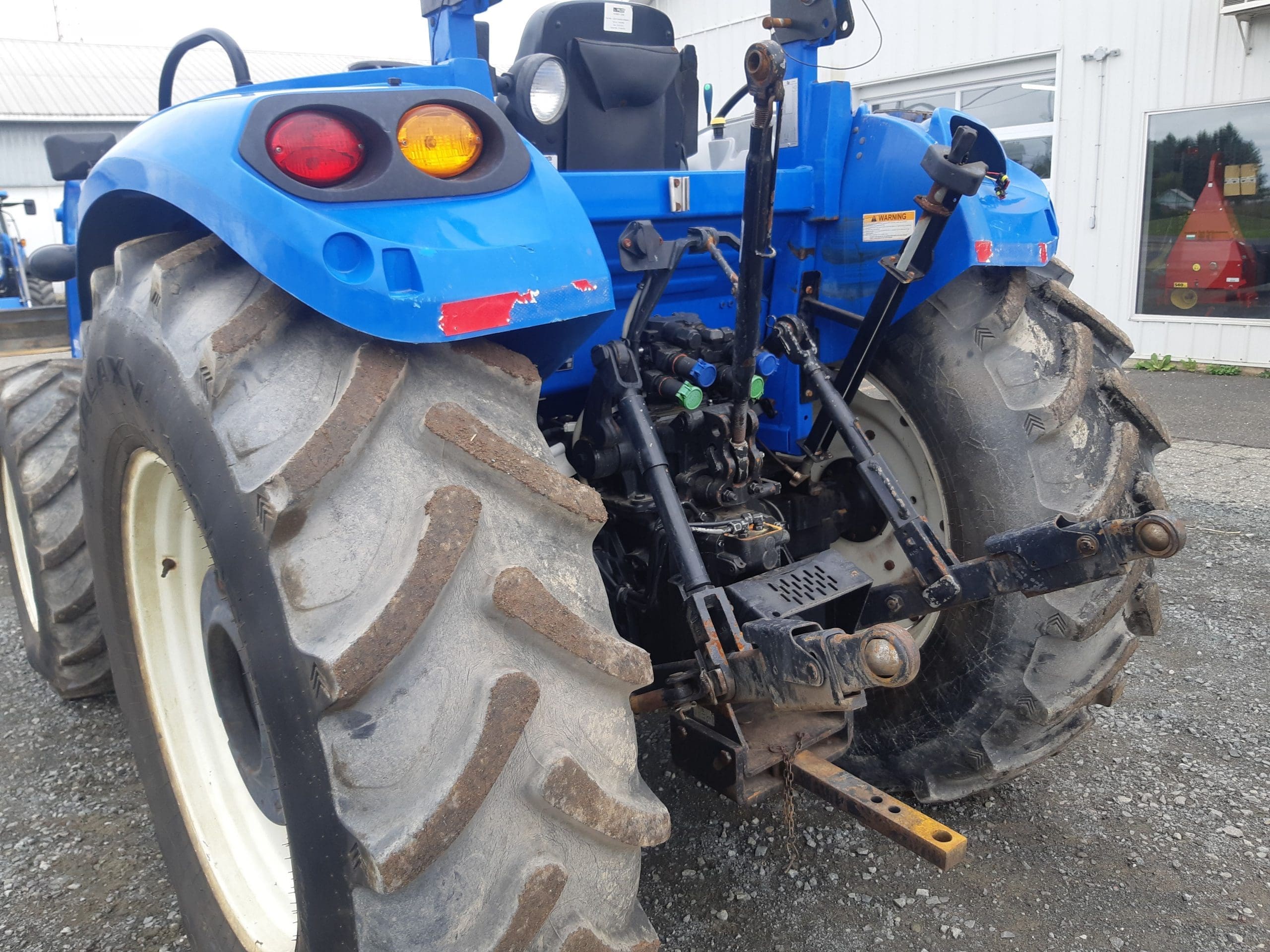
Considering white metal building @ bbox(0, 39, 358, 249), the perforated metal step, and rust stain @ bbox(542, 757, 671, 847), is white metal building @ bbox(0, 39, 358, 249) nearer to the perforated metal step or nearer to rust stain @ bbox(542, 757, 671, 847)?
the perforated metal step

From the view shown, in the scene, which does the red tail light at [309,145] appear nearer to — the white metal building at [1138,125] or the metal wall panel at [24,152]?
the white metal building at [1138,125]

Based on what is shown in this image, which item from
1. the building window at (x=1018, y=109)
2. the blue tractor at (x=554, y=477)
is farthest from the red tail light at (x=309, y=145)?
the building window at (x=1018, y=109)

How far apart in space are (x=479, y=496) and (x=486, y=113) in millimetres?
597

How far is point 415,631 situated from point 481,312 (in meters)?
0.45

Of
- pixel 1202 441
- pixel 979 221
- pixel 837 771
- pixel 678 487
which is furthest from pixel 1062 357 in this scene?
pixel 1202 441

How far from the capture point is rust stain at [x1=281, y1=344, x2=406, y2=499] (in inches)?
51.2

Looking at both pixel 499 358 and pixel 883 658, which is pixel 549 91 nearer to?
pixel 499 358

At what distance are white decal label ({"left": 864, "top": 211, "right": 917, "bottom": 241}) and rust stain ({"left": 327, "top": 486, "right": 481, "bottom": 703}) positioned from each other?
1.39m

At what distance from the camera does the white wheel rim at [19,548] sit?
339cm

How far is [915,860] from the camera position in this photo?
243 centimetres

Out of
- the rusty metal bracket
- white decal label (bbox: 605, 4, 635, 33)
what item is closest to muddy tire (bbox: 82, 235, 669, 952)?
the rusty metal bracket

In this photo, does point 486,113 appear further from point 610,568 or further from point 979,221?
point 979,221

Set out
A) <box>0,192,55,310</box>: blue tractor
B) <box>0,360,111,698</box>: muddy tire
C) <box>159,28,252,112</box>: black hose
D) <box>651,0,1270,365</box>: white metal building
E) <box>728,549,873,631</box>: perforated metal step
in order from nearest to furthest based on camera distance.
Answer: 1. <box>728,549,873,631</box>: perforated metal step
2. <box>159,28,252,112</box>: black hose
3. <box>0,360,111,698</box>: muddy tire
4. <box>651,0,1270,365</box>: white metal building
5. <box>0,192,55,310</box>: blue tractor

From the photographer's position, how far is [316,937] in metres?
1.40
